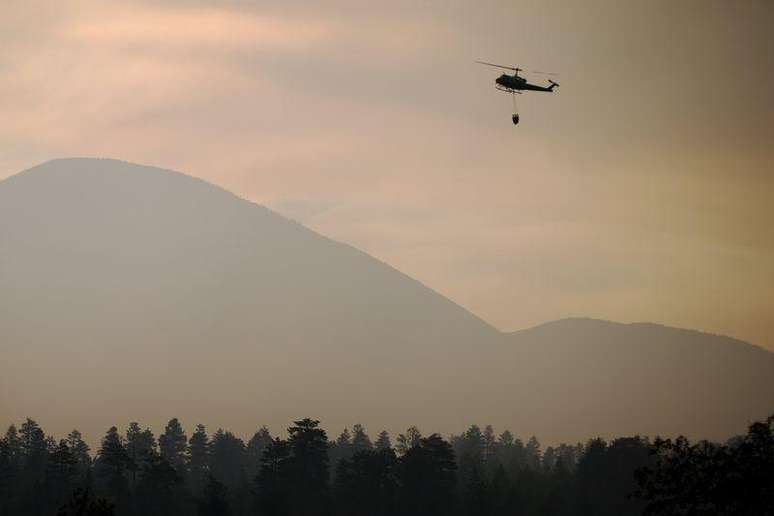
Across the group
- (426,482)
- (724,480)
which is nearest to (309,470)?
(426,482)

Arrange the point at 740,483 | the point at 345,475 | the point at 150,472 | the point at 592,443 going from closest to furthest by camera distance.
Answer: the point at 740,483 → the point at 150,472 → the point at 345,475 → the point at 592,443

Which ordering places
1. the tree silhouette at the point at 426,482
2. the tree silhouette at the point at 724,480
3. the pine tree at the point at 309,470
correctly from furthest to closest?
1. the tree silhouette at the point at 426,482
2. the pine tree at the point at 309,470
3. the tree silhouette at the point at 724,480

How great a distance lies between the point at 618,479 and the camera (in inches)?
6575

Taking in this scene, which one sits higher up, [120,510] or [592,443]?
[592,443]

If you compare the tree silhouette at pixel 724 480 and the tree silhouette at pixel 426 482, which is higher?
the tree silhouette at pixel 426 482

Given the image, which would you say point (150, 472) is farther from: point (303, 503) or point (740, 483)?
point (740, 483)

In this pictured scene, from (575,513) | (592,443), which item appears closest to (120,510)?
(575,513)

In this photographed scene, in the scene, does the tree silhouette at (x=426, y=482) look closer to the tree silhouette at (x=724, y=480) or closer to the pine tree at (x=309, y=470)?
the pine tree at (x=309, y=470)

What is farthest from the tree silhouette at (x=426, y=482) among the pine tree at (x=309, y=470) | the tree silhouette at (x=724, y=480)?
the tree silhouette at (x=724, y=480)

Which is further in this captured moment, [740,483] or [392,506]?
[392,506]

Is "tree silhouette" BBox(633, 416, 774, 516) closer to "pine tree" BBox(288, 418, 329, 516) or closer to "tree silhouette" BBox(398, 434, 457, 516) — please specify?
"tree silhouette" BBox(398, 434, 457, 516)

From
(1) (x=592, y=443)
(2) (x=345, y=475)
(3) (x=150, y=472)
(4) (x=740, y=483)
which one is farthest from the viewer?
(1) (x=592, y=443)

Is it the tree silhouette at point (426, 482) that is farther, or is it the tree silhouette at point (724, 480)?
the tree silhouette at point (426, 482)

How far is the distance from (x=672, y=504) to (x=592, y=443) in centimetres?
11701
